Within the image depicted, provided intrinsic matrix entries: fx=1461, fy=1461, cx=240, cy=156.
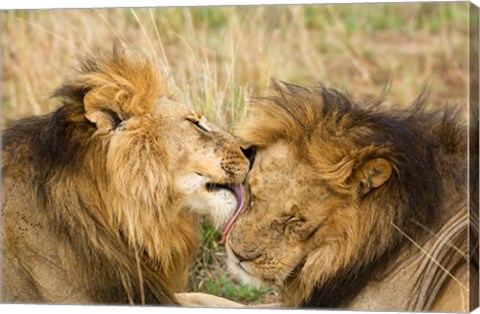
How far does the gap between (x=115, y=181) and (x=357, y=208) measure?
0.93 metres

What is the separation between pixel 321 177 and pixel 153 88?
29.5 inches

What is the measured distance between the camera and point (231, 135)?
5684mm

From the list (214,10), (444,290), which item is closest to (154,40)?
(214,10)

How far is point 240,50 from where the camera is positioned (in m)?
7.30

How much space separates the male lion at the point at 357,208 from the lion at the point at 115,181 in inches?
6.7

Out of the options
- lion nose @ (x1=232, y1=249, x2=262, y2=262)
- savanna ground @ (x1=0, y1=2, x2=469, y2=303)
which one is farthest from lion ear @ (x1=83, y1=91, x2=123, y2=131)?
lion nose @ (x1=232, y1=249, x2=262, y2=262)

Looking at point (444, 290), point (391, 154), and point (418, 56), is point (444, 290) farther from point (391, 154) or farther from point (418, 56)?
point (418, 56)

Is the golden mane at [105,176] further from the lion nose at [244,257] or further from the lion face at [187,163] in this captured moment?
the lion nose at [244,257]

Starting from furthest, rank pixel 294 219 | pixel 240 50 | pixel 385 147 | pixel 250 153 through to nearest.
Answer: pixel 240 50 → pixel 250 153 → pixel 294 219 → pixel 385 147

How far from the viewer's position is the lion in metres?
5.56

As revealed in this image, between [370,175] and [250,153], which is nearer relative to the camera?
[370,175]

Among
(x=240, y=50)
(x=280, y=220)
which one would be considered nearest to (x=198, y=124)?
(x=280, y=220)

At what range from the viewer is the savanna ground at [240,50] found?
20.9 feet

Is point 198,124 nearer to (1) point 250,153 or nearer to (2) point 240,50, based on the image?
(1) point 250,153
